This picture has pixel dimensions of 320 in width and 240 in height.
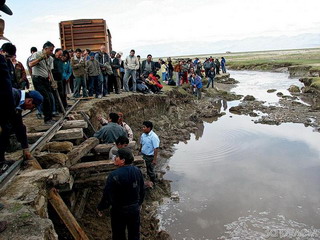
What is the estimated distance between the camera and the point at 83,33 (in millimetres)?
14648

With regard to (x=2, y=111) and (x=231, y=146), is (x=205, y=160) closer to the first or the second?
(x=231, y=146)

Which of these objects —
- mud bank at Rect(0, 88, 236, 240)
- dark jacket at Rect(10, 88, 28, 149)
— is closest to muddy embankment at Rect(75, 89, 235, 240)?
mud bank at Rect(0, 88, 236, 240)

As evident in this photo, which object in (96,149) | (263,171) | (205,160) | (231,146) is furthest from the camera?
(231,146)

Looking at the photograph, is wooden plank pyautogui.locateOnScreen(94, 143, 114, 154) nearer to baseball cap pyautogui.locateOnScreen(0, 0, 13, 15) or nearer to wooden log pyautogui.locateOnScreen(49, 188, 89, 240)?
wooden log pyautogui.locateOnScreen(49, 188, 89, 240)

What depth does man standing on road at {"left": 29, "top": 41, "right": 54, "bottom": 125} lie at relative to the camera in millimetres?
7016

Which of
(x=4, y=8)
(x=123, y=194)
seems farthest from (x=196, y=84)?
(x=4, y=8)

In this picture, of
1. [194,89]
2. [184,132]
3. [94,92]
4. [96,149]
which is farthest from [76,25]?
[96,149]

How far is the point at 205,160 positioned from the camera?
1038 cm

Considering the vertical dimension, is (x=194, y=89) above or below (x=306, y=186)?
above

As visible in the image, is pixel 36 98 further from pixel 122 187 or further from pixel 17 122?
pixel 122 187

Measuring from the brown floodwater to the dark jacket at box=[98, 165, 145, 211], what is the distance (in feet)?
8.30

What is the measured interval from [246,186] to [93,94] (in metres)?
7.04

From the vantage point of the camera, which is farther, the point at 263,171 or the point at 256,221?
the point at 263,171

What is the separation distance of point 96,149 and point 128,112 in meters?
6.61
